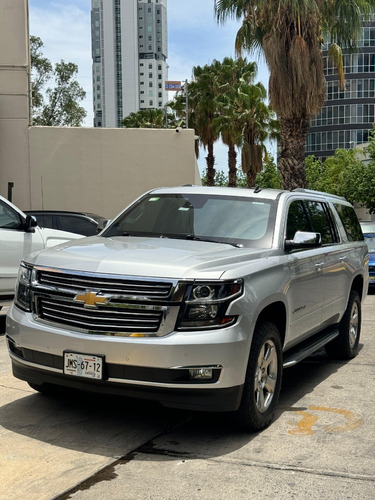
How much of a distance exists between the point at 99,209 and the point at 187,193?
57.4 ft

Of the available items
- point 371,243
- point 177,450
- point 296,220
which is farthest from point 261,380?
point 371,243

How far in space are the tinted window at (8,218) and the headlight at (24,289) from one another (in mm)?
4291

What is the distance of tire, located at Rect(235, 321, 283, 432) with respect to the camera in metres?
4.42

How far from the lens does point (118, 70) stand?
183 meters

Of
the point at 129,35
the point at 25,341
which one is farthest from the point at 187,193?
the point at 129,35

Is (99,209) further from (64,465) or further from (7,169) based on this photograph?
(64,465)

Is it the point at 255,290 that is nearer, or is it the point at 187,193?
the point at 255,290

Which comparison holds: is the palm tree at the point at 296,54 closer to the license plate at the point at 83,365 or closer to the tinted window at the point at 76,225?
the tinted window at the point at 76,225

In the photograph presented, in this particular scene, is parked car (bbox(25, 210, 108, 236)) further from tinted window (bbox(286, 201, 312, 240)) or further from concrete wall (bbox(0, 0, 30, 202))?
concrete wall (bbox(0, 0, 30, 202))

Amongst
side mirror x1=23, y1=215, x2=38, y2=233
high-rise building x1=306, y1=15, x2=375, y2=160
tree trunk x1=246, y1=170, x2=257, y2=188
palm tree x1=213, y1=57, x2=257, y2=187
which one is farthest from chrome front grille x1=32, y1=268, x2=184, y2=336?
high-rise building x1=306, y1=15, x2=375, y2=160

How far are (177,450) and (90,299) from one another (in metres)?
1.19

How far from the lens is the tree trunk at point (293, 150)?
2034 cm

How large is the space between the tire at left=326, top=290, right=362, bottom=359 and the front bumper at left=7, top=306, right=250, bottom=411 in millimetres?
3061

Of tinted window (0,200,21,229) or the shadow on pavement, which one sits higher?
tinted window (0,200,21,229)
